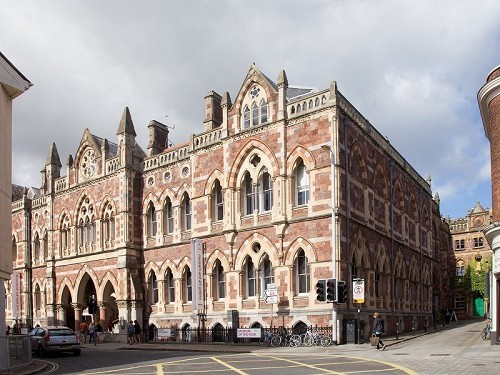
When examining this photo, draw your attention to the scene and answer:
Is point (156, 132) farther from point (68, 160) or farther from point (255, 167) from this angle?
point (255, 167)

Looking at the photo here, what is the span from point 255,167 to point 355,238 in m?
6.81

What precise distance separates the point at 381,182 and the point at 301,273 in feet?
33.1

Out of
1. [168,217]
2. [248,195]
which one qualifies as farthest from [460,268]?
[248,195]

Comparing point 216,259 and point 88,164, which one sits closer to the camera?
point 216,259

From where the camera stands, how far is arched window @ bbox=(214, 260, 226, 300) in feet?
114

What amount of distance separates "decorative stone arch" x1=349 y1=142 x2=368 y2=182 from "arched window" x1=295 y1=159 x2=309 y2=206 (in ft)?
8.28

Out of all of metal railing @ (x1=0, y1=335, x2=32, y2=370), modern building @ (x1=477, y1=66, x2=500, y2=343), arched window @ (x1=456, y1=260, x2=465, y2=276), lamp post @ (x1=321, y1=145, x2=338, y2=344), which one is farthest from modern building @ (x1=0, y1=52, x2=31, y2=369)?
arched window @ (x1=456, y1=260, x2=465, y2=276)

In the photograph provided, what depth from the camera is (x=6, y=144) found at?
23.8 m

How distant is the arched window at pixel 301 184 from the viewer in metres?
31.1

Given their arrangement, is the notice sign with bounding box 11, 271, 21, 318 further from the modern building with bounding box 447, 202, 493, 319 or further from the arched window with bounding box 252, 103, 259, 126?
the modern building with bounding box 447, 202, 493, 319

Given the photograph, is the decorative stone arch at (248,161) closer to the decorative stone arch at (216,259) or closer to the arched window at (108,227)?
the decorative stone arch at (216,259)

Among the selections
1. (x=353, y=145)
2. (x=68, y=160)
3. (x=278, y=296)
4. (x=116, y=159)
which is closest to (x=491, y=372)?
(x=278, y=296)

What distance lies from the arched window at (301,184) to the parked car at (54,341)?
1311 centimetres

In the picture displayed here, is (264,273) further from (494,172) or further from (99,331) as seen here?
(99,331)
